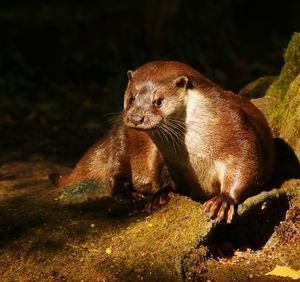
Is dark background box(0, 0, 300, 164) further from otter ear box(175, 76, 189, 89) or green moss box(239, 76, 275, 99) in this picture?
otter ear box(175, 76, 189, 89)

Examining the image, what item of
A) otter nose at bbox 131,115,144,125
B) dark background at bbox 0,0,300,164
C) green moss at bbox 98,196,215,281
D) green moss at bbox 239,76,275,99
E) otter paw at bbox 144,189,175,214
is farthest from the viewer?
dark background at bbox 0,0,300,164

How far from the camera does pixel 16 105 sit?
8.49m

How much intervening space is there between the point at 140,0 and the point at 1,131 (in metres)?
4.10

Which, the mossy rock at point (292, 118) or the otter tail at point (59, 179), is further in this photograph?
the otter tail at point (59, 179)

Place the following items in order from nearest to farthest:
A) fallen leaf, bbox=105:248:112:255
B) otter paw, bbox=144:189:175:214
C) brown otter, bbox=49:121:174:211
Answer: fallen leaf, bbox=105:248:112:255 → otter paw, bbox=144:189:175:214 → brown otter, bbox=49:121:174:211

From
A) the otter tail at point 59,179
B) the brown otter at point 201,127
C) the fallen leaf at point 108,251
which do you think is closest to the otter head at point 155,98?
the brown otter at point 201,127

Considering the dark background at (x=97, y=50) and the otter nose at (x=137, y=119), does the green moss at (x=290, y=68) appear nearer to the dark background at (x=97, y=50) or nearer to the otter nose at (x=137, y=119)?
the otter nose at (x=137, y=119)

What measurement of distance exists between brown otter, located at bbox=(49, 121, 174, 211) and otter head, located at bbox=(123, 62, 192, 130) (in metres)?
0.50

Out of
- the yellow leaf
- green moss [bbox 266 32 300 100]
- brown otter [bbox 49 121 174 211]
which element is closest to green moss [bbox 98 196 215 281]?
brown otter [bbox 49 121 174 211]

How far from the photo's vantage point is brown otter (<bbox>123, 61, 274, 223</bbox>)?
340 cm

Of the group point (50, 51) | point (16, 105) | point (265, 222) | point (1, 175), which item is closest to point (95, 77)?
point (50, 51)

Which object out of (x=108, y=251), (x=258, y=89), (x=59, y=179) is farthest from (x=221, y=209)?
(x=258, y=89)

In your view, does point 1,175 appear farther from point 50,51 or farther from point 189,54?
point 189,54

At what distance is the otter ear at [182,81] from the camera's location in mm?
3447
